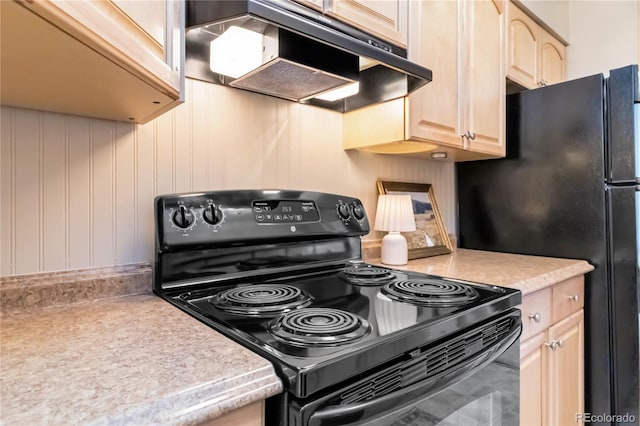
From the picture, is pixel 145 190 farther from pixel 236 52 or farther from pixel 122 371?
pixel 122 371

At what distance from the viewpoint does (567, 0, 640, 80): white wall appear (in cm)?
219

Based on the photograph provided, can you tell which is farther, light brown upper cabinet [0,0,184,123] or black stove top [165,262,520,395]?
black stove top [165,262,520,395]

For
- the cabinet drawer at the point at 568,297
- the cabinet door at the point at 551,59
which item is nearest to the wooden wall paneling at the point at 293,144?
the cabinet drawer at the point at 568,297

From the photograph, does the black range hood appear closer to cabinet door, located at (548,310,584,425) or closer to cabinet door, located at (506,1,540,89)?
cabinet door, located at (506,1,540,89)

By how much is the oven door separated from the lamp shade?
56 cm

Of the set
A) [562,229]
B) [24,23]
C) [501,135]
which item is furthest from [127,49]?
[562,229]

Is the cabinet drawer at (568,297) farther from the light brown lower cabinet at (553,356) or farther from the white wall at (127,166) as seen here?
the white wall at (127,166)

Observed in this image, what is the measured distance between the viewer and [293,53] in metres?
0.99

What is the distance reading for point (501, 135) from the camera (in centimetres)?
174

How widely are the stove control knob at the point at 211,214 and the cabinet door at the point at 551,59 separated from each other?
82.8 inches

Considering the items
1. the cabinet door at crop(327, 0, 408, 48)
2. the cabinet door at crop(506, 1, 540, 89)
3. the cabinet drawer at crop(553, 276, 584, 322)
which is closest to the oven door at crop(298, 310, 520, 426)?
the cabinet drawer at crop(553, 276, 584, 322)

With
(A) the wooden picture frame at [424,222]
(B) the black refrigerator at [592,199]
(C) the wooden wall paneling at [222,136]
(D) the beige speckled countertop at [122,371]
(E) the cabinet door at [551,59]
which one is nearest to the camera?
(D) the beige speckled countertop at [122,371]

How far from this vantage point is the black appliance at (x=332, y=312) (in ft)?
1.94

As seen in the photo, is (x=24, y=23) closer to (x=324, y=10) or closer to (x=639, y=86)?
(x=324, y=10)
